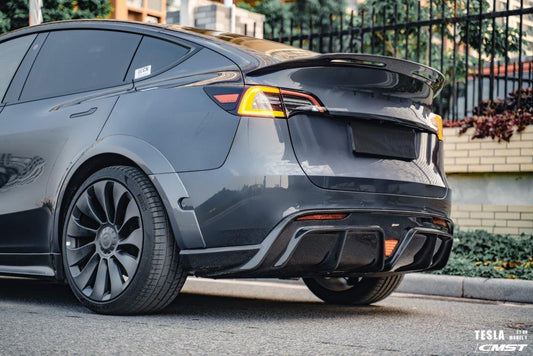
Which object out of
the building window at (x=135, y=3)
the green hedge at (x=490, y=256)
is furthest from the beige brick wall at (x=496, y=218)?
the building window at (x=135, y=3)

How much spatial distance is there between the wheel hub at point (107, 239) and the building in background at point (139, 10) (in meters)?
19.6

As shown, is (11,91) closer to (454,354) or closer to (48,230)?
(48,230)

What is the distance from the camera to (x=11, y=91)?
5.22 m

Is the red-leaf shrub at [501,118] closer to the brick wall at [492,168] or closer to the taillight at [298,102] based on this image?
the brick wall at [492,168]

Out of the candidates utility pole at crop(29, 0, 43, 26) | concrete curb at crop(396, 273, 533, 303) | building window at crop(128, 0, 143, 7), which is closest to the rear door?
concrete curb at crop(396, 273, 533, 303)

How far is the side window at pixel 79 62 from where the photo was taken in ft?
15.5

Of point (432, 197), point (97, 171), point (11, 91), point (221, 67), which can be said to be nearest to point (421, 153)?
point (432, 197)

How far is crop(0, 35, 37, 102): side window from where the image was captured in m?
5.30

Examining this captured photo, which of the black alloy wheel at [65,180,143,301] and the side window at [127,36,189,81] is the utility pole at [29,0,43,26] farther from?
the black alloy wheel at [65,180,143,301]

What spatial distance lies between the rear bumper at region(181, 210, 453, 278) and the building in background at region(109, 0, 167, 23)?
20.0 m

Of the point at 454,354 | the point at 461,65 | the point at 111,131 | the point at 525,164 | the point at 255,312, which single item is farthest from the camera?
the point at 461,65

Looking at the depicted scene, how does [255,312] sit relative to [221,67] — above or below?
below

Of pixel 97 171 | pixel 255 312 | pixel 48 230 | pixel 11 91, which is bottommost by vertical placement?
pixel 255 312

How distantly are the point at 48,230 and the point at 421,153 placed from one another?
82.6 inches
